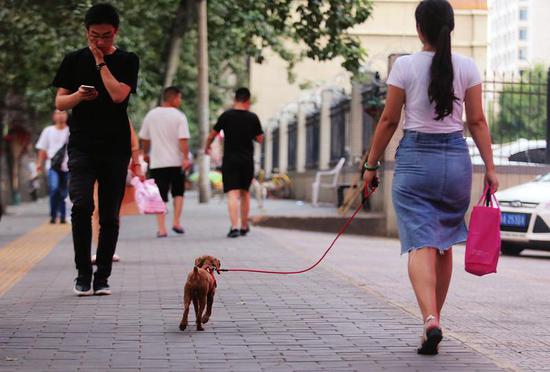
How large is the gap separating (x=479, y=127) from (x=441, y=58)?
1.54 ft

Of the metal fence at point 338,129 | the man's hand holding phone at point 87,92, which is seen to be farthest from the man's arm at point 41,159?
the man's hand holding phone at point 87,92

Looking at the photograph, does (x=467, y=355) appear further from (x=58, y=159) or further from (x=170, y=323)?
(x=58, y=159)

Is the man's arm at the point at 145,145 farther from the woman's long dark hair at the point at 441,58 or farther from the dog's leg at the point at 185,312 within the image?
the woman's long dark hair at the point at 441,58

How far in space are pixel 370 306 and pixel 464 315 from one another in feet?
2.03

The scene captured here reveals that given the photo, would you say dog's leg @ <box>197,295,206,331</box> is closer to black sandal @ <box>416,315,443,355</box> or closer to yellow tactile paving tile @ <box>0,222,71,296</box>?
black sandal @ <box>416,315,443,355</box>

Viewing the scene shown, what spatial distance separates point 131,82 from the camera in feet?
27.5

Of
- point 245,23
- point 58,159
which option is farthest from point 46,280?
point 245,23

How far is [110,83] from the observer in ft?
26.8

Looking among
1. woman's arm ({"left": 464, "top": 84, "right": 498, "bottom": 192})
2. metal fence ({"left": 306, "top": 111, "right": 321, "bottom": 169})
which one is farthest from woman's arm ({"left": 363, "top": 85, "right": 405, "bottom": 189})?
metal fence ({"left": 306, "top": 111, "right": 321, "bottom": 169})

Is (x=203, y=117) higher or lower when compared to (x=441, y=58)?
lower

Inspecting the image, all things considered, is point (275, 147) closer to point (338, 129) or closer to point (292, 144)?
point (292, 144)

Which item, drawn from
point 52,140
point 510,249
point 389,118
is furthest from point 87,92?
point 52,140

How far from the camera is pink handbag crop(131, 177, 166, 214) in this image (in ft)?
45.8

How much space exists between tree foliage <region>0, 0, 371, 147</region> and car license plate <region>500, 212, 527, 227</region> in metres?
5.87
